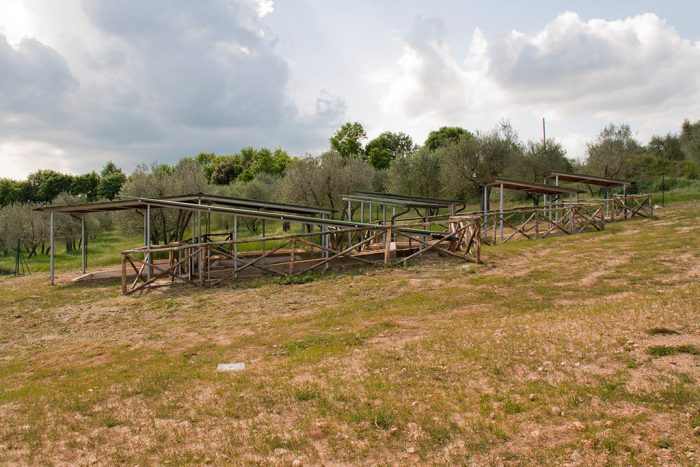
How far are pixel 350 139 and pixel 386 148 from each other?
6.46 m

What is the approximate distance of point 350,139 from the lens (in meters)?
69.4

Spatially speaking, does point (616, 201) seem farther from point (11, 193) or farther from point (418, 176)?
point (11, 193)

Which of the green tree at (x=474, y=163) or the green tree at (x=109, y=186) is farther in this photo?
the green tree at (x=109, y=186)

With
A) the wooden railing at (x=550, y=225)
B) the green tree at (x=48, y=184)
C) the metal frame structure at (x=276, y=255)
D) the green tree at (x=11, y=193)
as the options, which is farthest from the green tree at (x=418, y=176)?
the green tree at (x=11, y=193)

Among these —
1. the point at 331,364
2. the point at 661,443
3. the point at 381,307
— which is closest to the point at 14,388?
the point at 331,364

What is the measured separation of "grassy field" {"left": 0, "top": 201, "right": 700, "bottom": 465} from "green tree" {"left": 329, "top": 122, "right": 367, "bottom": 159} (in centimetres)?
5724

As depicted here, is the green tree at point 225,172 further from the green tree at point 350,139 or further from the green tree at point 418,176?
the green tree at point 418,176

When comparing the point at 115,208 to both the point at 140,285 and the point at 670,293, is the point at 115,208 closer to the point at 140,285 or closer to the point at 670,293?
the point at 140,285

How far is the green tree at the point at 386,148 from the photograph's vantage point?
2650 inches

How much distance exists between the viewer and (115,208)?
824 inches

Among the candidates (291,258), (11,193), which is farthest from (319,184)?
(11,193)

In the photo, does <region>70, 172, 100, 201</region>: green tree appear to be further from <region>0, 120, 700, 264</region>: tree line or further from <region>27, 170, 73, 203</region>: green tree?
<region>0, 120, 700, 264</region>: tree line

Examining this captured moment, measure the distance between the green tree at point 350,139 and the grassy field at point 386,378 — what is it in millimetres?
57238

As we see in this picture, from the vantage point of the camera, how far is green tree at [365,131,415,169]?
6731 cm
